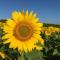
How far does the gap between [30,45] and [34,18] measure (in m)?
0.29

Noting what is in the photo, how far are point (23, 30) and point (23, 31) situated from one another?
0.07ft

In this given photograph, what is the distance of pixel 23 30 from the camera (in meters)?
2.98

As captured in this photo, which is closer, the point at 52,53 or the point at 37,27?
the point at 37,27

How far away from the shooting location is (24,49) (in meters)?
2.95

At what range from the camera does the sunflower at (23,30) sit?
2977 millimetres

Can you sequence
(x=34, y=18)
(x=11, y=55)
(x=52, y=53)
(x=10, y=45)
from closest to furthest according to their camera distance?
(x=10, y=45)
(x=34, y=18)
(x=11, y=55)
(x=52, y=53)

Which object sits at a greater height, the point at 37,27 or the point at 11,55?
the point at 37,27

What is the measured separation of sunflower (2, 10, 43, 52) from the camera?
298cm

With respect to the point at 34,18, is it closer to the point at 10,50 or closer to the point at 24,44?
the point at 24,44

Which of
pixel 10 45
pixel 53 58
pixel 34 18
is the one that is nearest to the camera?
pixel 10 45

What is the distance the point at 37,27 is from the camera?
10.2 ft

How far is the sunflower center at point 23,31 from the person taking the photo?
2969mm

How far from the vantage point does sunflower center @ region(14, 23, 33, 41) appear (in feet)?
9.74

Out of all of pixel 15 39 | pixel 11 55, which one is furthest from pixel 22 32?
pixel 11 55
